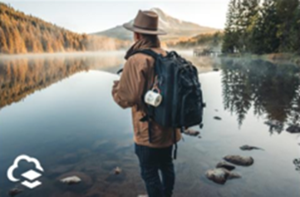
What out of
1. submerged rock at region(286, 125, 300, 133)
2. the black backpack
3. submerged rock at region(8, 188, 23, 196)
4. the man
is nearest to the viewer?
the black backpack

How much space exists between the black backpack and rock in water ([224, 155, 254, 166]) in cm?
335

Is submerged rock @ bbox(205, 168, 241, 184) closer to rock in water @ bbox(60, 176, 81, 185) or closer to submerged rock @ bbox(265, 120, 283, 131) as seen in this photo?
rock in water @ bbox(60, 176, 81, 185)

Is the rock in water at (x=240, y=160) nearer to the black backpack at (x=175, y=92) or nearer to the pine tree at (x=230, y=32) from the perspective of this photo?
the black backpack at (x=175, y=92)

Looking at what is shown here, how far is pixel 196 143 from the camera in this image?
738cm

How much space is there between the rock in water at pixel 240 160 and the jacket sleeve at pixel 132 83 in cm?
373

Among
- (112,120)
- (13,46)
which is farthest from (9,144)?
(13,46)

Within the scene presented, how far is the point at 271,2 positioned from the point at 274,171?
5790cm

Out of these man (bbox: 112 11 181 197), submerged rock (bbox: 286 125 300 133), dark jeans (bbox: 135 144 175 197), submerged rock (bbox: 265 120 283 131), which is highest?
man (bbox: 112 11 181 197)

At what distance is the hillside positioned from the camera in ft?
361

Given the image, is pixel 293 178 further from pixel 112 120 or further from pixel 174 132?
pixel 112 120

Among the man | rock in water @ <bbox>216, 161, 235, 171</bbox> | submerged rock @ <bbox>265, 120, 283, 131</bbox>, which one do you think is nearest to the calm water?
submerged rock @ <bbox>265, 120, 283, 131</bbox>

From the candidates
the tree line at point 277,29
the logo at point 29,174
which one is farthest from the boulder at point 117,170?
the tree line at point 277,29

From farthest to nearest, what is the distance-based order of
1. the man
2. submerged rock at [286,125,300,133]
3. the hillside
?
the hillside, submerged rock at [286,125,300,133], the man

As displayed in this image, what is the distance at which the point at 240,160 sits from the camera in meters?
5.99
